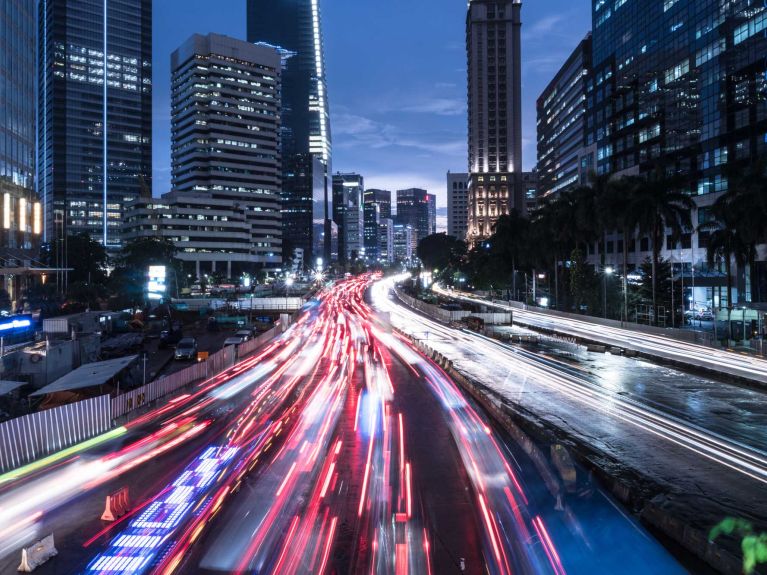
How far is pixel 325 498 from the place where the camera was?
42.6ft

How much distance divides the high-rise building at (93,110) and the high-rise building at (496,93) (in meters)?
117

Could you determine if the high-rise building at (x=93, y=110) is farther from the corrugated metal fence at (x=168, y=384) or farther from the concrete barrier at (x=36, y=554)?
the concrete barrier at (x=36, y=554)

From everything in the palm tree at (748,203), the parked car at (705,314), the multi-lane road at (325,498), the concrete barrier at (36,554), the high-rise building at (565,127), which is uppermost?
the high-rise building at (565,127)

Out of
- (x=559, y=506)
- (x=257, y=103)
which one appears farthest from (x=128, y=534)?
(x=257, y=103)

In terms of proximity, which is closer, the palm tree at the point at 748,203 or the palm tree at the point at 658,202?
the palm tree at the point at 748,203

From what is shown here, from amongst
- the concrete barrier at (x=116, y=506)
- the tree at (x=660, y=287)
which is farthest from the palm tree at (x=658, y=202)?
the concrete barrier at (x=116, y=506)

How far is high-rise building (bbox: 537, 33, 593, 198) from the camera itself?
396 feet

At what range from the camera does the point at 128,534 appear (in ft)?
36.8

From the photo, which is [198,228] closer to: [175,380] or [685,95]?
[685,95]

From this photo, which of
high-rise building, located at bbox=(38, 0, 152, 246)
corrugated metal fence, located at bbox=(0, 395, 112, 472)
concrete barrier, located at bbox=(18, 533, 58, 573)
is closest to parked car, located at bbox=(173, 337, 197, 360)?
corrugated metal fence, located at bbox=(0, 395, 112, 472)

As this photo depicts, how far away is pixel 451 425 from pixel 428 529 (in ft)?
28.1

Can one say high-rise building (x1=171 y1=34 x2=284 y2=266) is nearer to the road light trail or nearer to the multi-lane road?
the road light trail

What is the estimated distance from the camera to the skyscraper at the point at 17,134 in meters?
58.0

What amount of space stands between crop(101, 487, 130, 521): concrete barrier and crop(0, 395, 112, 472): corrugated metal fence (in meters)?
5.22
